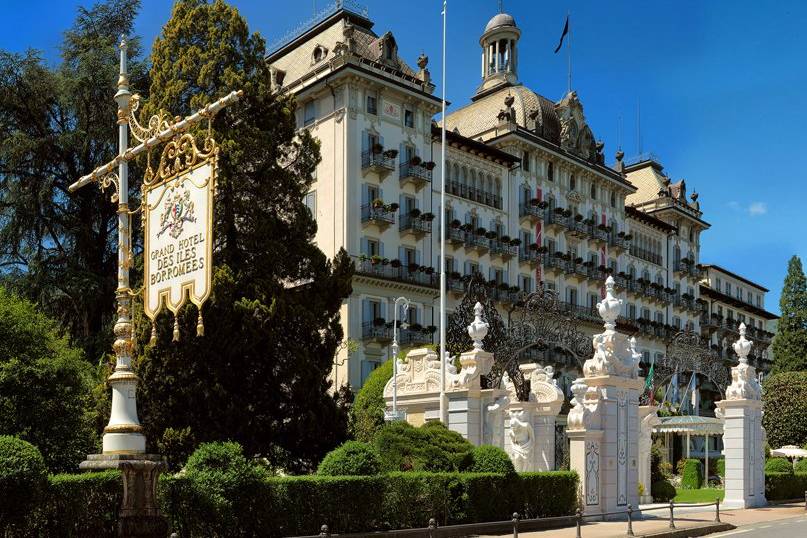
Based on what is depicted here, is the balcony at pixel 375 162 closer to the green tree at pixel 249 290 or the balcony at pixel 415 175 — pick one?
the balcony at pixel 415 175

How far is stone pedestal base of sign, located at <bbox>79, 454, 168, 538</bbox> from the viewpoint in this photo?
13805mm

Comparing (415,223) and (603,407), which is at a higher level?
(415,223)

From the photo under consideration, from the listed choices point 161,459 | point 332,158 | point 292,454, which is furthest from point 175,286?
point 332,158

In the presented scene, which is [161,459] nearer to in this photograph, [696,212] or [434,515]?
[434,515]

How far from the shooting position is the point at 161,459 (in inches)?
571

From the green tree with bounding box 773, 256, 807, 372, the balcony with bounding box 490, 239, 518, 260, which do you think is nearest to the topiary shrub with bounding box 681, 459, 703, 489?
the balcony with bounding box 490, 239, 518, 260

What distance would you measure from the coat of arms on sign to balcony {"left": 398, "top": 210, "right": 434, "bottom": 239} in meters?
38.3

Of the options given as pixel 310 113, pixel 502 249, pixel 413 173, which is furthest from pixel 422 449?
pixel 502 249

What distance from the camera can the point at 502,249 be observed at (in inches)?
2379

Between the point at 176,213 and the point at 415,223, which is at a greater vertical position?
the point at 415,223

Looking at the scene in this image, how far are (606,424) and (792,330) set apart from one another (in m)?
56.5

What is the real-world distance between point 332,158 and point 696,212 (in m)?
50.6

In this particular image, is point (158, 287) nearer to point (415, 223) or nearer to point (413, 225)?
point (413, 225)

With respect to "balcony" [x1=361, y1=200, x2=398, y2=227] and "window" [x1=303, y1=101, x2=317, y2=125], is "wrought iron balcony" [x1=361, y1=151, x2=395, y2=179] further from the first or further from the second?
"window" [x1=303, y1=101, x2=317, y2=125]
